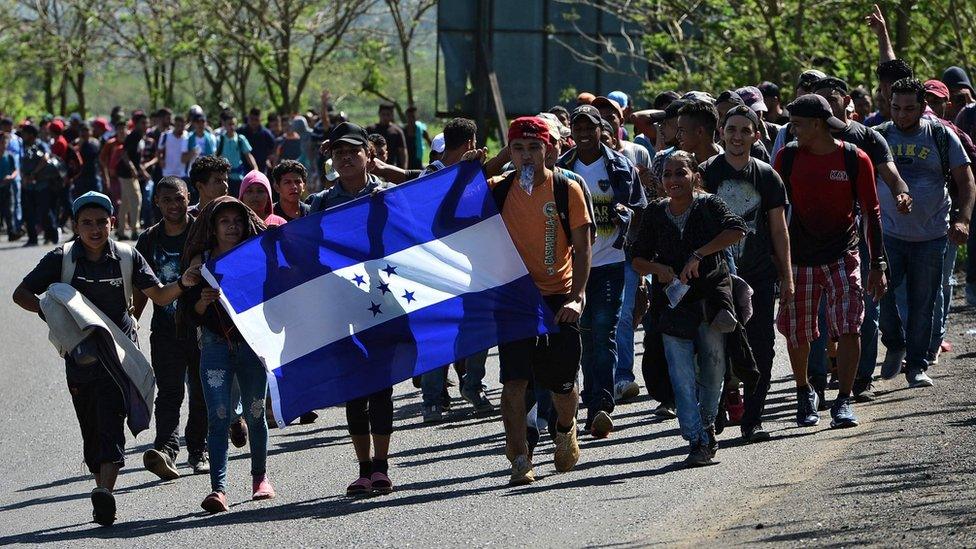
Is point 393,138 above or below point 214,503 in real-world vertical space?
above

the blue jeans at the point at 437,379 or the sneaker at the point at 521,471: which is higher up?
the blue jeans at the point at 437,379

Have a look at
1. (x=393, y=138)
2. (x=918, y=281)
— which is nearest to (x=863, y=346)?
(x=918, y=281)

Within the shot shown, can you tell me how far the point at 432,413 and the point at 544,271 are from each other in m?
2.81

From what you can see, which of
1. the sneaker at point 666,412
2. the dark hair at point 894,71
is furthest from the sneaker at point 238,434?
the dark hair at point 894,71

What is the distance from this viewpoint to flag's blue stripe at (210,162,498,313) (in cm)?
921

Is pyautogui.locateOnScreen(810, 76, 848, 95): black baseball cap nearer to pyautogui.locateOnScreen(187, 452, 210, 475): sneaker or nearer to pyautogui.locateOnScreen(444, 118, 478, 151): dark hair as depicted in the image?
pyautogui.locateOnScreen(444, 118, 478, 151): dark hair

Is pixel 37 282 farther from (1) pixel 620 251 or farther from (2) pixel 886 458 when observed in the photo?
(2) pixel 886 458

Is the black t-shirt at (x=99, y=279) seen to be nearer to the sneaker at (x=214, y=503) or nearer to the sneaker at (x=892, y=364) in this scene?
the sneaker at (x=214, y=503)

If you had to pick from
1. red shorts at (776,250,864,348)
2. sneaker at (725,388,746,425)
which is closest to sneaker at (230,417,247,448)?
sneaker at (725,388,746,425)

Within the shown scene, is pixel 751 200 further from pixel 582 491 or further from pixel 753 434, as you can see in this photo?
pixel 582 491

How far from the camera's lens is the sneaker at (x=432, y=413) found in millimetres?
11789

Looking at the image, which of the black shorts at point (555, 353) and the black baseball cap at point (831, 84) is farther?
the black baseball cap at point (831, 84)

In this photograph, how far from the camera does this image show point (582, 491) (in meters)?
8.86

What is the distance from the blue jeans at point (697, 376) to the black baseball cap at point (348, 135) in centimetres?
194
